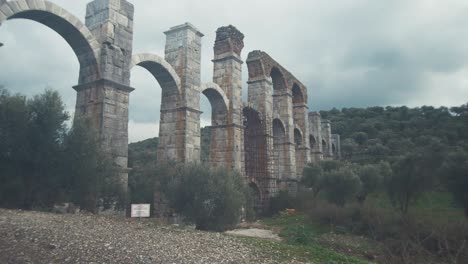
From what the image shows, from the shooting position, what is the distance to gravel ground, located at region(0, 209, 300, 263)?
5516 mm

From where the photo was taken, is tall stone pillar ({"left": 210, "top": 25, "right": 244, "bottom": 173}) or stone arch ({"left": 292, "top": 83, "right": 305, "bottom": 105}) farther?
stone arch ({"left": 292, "top": 83, "right": 305, "bottom": 105})

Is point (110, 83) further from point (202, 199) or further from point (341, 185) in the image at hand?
point (341, 185)

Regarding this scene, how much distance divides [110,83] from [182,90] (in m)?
4.09

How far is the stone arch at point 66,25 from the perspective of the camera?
30.5 feet

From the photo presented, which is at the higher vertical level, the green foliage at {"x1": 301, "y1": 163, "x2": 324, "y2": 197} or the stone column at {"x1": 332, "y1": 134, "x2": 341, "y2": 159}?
the stone column at {"x1": 332, "y1": 134, "x2": 341, "y2": 159}

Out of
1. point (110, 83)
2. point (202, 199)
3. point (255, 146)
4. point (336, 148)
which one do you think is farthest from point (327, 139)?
point (110, 83)

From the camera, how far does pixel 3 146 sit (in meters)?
8.45

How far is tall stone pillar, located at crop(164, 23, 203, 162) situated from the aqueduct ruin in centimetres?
4

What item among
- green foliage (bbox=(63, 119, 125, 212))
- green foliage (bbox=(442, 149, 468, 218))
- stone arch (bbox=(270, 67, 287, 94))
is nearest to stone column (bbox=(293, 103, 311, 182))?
stone arch (bbox=(270, 67, 287, 94))

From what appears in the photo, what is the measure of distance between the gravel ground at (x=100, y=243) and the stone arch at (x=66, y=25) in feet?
16.8

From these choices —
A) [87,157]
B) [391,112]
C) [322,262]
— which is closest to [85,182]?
[87,157]

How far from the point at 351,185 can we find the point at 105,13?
56.0ft

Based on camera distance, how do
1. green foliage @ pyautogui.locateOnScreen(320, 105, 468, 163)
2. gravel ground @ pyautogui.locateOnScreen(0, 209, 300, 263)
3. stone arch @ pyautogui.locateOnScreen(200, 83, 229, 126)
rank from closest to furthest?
gravel ground @ pyautogui.locateOnScreen(0, 209, 300, 263), stone arch @ pyautogui.locateOnScreen(200, 83, 229, 126), green foliage @ pyautogui.locateOnScreen(320, 105, 468, 163)

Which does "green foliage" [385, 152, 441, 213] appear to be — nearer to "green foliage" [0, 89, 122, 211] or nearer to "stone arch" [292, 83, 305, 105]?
"stone arch" [292, 83, 305, 105]
